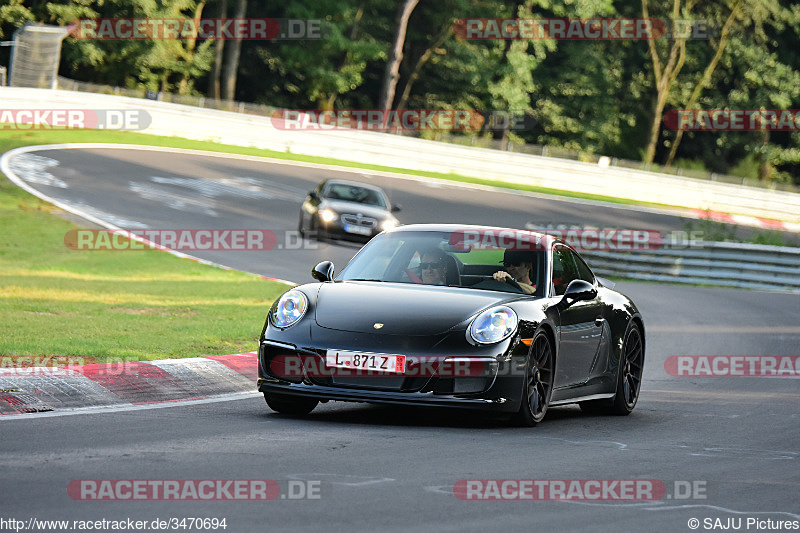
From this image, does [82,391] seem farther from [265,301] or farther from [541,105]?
[541,105]

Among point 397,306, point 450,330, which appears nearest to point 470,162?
point 397,306

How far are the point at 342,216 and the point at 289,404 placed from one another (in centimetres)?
1694

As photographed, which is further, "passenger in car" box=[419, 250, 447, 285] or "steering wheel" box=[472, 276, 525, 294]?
"passenger in car" box=[419, 250, 447, 285]

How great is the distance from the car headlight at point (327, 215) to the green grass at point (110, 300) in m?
4.91

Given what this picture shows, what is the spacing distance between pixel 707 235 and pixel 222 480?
907 inches

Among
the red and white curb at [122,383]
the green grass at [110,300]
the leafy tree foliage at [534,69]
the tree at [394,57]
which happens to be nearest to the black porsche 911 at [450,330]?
the red and white curb at [122,383]

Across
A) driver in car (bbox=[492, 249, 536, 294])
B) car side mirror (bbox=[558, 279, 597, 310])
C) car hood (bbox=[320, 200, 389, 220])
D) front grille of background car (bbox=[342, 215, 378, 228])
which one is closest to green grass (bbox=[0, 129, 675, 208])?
car hood (bbox=[320, 200, 389, 220])

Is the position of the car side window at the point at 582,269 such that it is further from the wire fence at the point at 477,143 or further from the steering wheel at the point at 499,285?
the wire fence at the point at 477,143

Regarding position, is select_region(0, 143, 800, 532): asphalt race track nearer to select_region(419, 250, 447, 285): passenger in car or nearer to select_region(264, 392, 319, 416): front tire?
select_region(264, 392, 319, 416): front tire

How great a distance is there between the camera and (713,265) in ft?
85.1

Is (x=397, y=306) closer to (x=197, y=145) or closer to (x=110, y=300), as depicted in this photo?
(x=110, y=300)

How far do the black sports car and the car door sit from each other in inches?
606

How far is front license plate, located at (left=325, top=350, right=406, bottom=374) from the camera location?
794 centimetres

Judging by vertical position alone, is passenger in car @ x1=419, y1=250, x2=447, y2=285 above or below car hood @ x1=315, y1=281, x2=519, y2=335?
above
